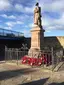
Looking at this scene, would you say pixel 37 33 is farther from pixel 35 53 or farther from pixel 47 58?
pixel 47 58

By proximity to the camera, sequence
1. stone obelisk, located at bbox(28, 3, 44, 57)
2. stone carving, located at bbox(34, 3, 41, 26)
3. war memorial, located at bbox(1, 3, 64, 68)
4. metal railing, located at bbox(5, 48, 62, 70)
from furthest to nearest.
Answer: stone carving, located at bbox(34, 3, 41, 26) → stone obelisk, located at bbox(28, 3, 44, 57) → war memorial, located at bbox(1, 3, 64, 68) → metal railing, located at bbox(5, 48, 62, 70)

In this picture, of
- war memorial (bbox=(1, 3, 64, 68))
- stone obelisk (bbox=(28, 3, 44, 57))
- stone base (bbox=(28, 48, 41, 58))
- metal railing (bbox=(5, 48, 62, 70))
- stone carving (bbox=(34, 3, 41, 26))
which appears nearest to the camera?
metal railing (bbox=(5, 48, 62, 70))

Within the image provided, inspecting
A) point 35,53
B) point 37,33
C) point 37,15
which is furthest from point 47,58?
point 37,15

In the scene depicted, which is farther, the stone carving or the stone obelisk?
the stone carving

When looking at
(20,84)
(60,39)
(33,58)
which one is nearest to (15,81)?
(20,84)

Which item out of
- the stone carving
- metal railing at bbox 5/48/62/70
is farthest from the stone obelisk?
metal railing at bbox 5/48/62/70

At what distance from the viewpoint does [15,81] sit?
1130 cm

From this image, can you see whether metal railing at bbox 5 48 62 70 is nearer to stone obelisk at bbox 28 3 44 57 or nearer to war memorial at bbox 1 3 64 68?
war memorial at bbox 1 3 64 68

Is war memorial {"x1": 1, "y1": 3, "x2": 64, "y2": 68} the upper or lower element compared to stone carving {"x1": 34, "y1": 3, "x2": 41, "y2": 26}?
lower

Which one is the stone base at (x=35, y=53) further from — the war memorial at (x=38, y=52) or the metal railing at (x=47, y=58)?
the metal railing at (x=47, y=58)

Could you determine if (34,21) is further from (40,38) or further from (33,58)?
(33,58)

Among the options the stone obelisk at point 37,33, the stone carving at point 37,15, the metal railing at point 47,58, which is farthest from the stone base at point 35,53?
the stone carving at point 37,15

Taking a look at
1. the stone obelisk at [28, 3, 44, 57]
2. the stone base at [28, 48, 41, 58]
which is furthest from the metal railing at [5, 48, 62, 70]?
the stone obelisk at [28, 3, 44, 57]

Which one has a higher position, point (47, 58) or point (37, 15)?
point (37, 15)
